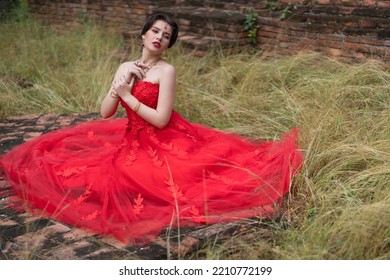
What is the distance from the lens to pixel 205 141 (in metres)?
3.69

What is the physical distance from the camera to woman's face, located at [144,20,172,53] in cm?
337

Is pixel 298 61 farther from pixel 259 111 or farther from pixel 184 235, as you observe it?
pixel 184 235

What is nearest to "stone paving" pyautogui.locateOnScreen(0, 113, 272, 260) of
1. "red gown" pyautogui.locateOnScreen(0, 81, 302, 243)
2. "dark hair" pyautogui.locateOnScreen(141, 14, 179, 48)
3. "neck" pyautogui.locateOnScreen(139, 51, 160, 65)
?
"red gown" pyautogui.locateOnScreen(0, 81, 302, 243)

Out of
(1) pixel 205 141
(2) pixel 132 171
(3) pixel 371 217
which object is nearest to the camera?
(3) pixel 371 217

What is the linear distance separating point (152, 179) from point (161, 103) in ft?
1.55

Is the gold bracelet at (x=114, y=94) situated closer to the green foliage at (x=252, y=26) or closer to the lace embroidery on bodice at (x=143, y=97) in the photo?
the lace embroidery on bodice at (x=143, y=97)

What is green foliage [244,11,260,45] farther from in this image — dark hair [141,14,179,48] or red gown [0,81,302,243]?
dark hair [141,14,179,48]

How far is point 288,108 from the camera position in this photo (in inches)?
176

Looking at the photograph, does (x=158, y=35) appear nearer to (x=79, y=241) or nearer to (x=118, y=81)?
(x=118, y=81)

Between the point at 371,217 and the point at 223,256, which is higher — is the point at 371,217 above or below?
above

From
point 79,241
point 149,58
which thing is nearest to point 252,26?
point 149,58

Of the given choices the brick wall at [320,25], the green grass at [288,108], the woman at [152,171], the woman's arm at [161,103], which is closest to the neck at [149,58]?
the woman at [152,171]

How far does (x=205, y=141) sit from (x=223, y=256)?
1.09m
